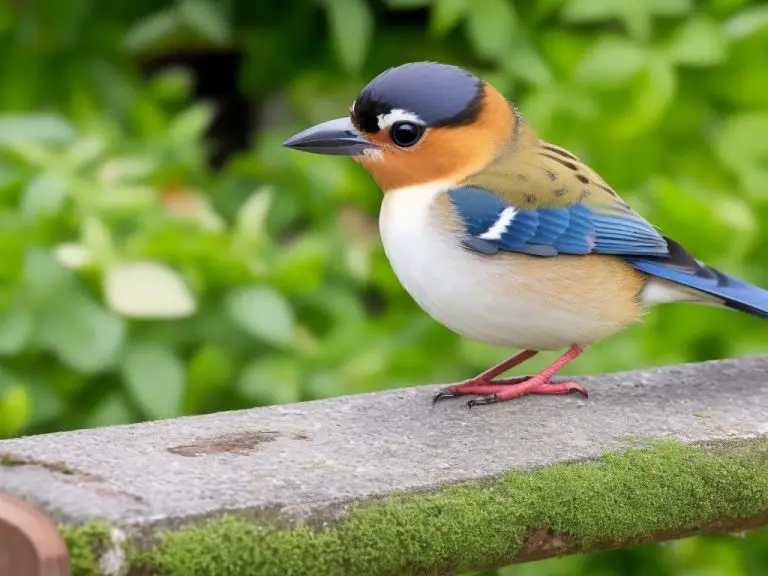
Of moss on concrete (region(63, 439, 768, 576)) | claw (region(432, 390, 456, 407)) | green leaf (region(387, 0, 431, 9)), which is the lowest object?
moss on concrete (region(63, 439, 768, 576))

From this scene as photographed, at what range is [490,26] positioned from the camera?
4.09 m

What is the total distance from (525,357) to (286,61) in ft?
5.95

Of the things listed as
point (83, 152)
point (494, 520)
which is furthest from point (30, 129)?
point (494, 520)

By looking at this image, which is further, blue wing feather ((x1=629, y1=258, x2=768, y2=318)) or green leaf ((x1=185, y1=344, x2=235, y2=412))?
green leaf ((x1=185, y1=344, x2=235, y2=412))

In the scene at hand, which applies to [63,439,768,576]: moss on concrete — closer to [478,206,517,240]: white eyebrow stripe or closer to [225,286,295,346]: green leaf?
[478,206,517,240]: white eyebrow stripe

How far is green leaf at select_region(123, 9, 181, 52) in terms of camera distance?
428cm

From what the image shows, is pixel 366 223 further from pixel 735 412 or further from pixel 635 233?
pixel 735 412

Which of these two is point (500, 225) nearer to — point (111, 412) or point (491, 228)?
point (491, 228)

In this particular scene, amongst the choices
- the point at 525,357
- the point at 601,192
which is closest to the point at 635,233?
the point at 601,192

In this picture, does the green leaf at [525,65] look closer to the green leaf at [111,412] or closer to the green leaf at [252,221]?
the green leaf at [252,221]

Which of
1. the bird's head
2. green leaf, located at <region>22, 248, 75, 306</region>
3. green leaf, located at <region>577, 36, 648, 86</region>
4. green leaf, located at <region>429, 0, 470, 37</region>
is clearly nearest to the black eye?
the bird's head

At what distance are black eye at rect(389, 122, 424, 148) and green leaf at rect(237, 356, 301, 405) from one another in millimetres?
1094

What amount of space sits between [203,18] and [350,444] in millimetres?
2207

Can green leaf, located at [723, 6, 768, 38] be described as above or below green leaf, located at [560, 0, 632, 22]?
below
